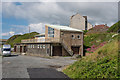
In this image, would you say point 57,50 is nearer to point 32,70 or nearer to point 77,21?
point 32,70

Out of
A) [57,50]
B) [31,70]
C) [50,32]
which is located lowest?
[31,70]

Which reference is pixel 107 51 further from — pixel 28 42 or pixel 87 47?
pixel 28 42

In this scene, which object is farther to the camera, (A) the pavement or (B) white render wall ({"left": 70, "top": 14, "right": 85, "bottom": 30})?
(B) white render wall ({"left": 70, "top": 14, "right": 85, "bottom": 30})

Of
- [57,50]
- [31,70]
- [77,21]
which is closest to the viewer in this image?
[31,70]

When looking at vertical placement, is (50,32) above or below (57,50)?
above

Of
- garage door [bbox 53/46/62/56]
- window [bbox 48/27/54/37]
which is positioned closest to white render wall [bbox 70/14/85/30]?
window [bbox 48/27/54/37]

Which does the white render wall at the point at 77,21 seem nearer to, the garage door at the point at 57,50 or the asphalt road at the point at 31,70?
the garage door at the point at 57,50

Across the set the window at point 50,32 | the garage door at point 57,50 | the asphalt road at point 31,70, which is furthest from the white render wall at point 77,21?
the asphalt road at point 31,70

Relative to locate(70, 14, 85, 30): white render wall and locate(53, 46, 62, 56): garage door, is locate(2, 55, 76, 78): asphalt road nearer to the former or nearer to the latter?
locate(53, 46, 62, 56): garage door

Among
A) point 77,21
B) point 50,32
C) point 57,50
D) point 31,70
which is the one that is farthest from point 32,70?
point 77,21

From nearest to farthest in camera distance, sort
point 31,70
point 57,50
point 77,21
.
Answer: point 31,70, point 57,50, point 77,21

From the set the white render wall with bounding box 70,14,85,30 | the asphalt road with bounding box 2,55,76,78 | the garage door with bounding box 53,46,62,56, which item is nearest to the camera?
the asphalt road with bounding box 2,55,76,78

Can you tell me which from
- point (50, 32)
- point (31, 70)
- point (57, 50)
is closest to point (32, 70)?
point (31, 70)

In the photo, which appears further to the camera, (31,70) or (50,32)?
(50,32)
